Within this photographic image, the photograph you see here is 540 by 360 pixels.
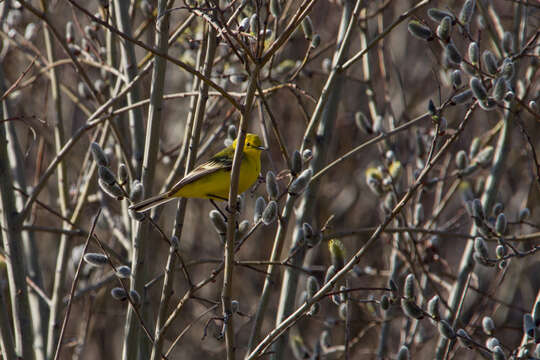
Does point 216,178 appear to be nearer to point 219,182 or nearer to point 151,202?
point 219,182

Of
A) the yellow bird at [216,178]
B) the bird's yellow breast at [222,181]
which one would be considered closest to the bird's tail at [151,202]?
the yellow bird at [216,178]

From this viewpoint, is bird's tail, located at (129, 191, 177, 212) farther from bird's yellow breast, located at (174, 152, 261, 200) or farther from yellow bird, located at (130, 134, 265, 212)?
bird's yellow breast, located at (174, 152, 261, 200)

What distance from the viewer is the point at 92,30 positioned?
440 cm

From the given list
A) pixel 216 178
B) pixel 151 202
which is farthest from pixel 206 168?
pixel 151 202

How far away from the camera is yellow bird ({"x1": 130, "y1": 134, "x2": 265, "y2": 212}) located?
3570 millimetres

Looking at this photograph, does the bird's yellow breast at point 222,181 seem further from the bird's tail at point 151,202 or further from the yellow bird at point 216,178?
the bird's tail at point 151,202

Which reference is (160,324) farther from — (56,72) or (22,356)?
(56,72)

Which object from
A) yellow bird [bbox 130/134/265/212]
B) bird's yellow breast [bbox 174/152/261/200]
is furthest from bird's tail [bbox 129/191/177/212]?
bird's yellow breast [bbox 174/152/261/200]

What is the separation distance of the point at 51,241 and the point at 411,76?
6.58 metres

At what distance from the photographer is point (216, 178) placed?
4074 mm

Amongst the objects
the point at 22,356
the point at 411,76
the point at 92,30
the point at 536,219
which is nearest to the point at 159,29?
the point at 92,30

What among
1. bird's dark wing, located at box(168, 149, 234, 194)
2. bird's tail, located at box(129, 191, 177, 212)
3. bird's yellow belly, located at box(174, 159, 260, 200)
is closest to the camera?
bird's tail, located at box(129, 191, 177, 212)

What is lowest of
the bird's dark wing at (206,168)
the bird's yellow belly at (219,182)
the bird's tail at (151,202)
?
the bird's yellow belly at (219,182)

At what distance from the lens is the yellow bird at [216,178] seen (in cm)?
357
